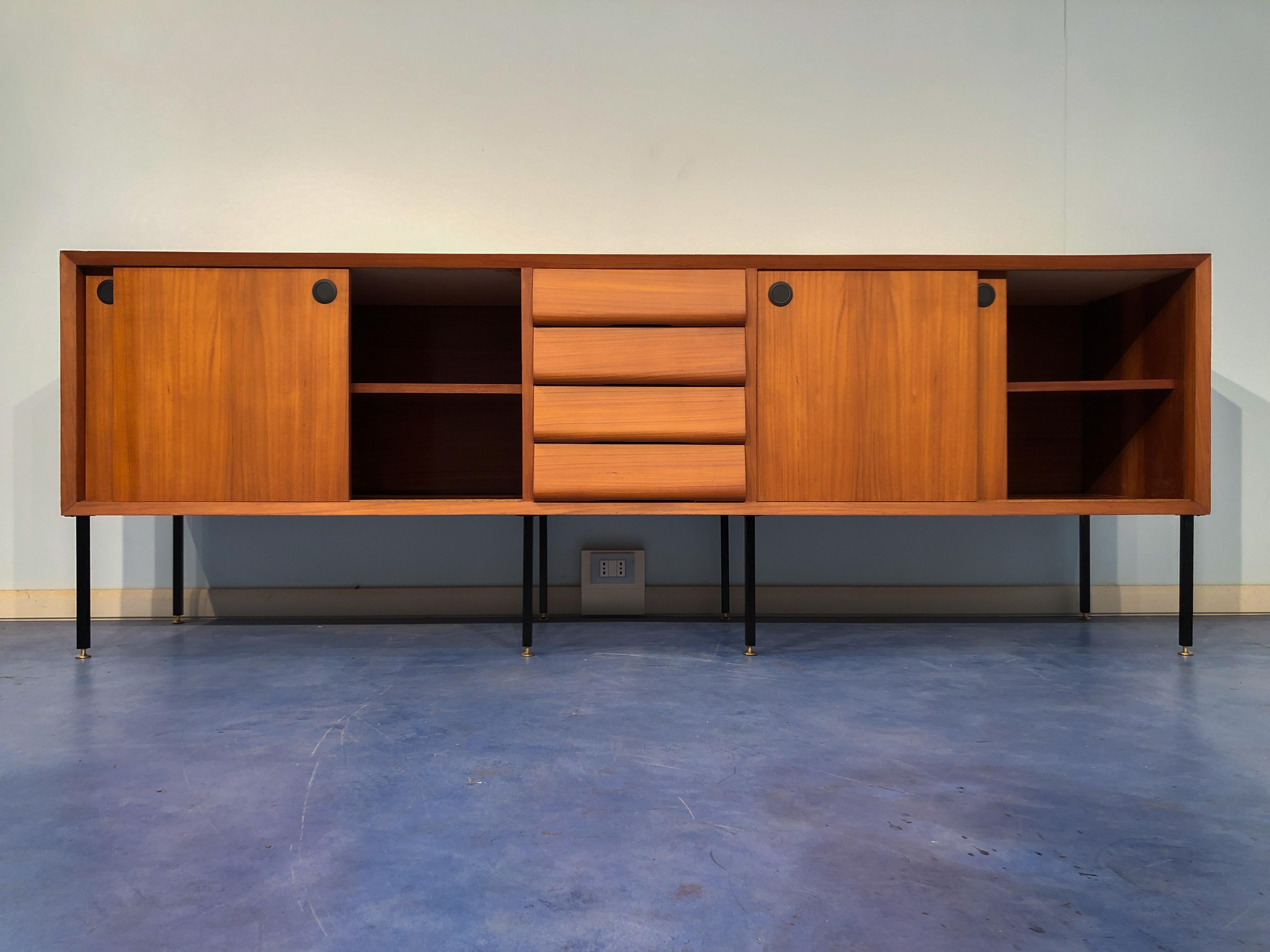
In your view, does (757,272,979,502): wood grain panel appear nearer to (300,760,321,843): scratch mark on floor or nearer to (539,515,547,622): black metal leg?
(539,515,547,622): black metal leg

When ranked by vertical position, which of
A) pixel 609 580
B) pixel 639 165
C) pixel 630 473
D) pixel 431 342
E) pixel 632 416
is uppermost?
pixel 639 165

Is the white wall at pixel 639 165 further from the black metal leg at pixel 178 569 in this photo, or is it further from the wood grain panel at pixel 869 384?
the wood grain panel at pixel 869 384

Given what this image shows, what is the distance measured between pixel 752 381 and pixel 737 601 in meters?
0.77

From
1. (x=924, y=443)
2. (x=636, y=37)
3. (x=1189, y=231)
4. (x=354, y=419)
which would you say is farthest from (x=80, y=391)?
(x=1189, y=231)

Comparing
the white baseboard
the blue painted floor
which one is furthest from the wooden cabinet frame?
the white baseboard

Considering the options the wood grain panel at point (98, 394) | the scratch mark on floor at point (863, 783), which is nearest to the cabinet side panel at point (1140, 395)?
the scratch mark on floor at point (863, 783)

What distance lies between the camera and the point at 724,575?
210cm

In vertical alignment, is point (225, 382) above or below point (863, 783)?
above

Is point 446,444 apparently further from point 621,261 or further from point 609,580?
point 621,261

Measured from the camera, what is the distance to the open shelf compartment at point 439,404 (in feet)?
7.07

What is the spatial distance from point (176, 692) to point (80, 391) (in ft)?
2.34

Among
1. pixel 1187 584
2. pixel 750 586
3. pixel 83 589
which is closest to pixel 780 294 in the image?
pixel 750 586

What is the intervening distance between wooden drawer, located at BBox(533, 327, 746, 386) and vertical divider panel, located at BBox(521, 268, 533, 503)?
0.04 ft

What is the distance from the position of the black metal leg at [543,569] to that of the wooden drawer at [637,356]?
559 mm
